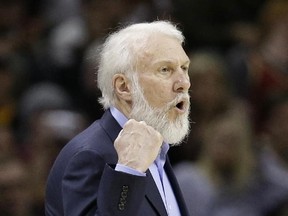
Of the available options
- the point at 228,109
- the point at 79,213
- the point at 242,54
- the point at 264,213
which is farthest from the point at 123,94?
the point at 242,54

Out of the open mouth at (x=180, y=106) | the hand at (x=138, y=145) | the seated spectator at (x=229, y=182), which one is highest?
the open mouth at (x=180, y=106)

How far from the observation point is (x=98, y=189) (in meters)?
3.59

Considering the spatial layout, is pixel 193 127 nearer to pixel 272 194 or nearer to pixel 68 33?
pixel 272 194

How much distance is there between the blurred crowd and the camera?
6.48 metres

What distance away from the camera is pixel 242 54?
8094 mm

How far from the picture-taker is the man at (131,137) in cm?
358

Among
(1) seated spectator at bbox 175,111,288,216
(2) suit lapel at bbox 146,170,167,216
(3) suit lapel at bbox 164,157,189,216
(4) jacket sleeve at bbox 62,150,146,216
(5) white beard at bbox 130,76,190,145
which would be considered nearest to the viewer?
(4) jacket sleeve at bbox 62,150,146,216

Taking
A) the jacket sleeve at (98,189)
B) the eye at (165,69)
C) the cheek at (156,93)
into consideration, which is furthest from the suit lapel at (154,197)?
the eye at (165,69)

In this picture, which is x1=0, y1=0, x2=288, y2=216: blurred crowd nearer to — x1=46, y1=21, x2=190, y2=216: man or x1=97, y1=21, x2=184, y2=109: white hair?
x1=46, y1=21, x2=190, y2=216: man

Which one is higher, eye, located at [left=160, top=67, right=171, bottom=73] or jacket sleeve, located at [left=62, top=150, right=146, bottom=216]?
eye, located at [left=160, top=67, right=171, bottom=73]

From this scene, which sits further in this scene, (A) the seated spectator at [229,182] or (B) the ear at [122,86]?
(A) the seated spectator at [229,182]

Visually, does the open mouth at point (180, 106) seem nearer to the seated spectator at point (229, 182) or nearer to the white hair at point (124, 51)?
the white hair at point (124, 51)

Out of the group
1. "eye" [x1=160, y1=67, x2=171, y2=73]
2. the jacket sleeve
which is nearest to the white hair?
"eye" [x1=160, y1=67, x2=171, y2=73]

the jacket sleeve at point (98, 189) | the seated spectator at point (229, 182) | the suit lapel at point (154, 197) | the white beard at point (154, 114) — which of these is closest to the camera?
the jacket sleeve at point (98, 189)
